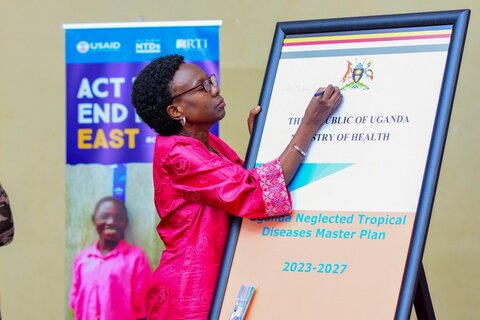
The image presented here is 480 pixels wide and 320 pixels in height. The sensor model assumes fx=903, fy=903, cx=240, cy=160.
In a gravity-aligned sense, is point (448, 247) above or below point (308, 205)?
below

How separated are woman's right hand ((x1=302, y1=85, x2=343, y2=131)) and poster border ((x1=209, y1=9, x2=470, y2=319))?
0.71 feet

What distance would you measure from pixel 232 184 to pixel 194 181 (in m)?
0.14

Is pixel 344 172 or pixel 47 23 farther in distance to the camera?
pixel 47 23

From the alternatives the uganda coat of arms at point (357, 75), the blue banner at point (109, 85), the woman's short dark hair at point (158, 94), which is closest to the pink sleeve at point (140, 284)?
the blue banner at point (109, 85)

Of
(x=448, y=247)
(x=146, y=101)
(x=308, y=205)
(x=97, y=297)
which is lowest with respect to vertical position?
(x=97, y=297)

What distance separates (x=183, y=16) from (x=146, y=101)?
1819 mm

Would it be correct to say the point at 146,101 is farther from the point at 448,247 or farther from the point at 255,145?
the point at 448,247

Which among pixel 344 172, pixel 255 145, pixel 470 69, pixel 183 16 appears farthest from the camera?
pixel 183 16

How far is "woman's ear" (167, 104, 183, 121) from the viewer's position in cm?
301

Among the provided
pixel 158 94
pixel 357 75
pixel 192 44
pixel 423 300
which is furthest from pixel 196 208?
pixel 192 44

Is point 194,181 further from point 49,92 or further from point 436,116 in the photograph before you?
point 49,92

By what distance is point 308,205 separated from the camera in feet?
9.55

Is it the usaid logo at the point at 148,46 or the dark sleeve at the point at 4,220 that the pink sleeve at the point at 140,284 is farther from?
the dark sleeve at the point at 4,220

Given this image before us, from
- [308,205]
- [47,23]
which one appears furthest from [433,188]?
[47,23]
